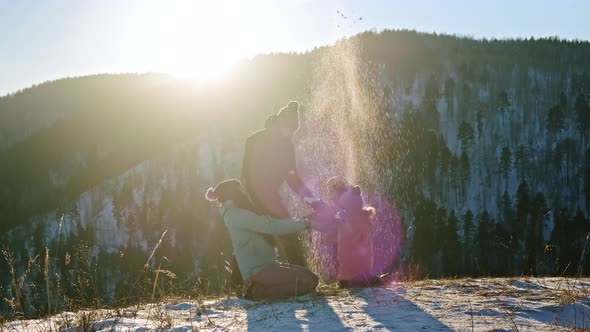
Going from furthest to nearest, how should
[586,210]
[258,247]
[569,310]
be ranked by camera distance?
[586,210] < [258,247] < [569,310]

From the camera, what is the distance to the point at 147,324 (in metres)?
5.13

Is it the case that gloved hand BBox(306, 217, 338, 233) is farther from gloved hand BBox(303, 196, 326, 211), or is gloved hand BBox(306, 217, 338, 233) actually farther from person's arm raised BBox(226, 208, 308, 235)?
gloved hand BBox(303, 196, 326, 211)

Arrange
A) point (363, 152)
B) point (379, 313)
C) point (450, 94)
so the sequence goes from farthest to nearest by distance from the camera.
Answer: point (450, 94)
point (363, 152)
point (379, 313)

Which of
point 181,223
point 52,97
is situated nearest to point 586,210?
point 181,223

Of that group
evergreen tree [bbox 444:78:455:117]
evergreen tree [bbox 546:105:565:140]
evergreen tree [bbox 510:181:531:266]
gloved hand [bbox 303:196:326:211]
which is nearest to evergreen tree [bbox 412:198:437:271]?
evergreen tree [bbox 510:181:531:266]

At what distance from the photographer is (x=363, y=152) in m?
76.0

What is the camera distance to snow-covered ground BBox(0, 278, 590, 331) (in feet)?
14.9

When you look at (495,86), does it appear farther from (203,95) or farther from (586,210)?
(203,95)

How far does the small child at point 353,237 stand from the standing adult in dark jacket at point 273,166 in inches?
25.6

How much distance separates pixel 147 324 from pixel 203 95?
110 m

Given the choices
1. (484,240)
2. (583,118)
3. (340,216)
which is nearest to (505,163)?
(484,240)

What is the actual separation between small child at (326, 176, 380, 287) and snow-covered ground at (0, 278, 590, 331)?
50 centimetres

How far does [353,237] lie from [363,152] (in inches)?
2723

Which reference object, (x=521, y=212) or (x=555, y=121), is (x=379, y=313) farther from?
(x=555, y=121)
